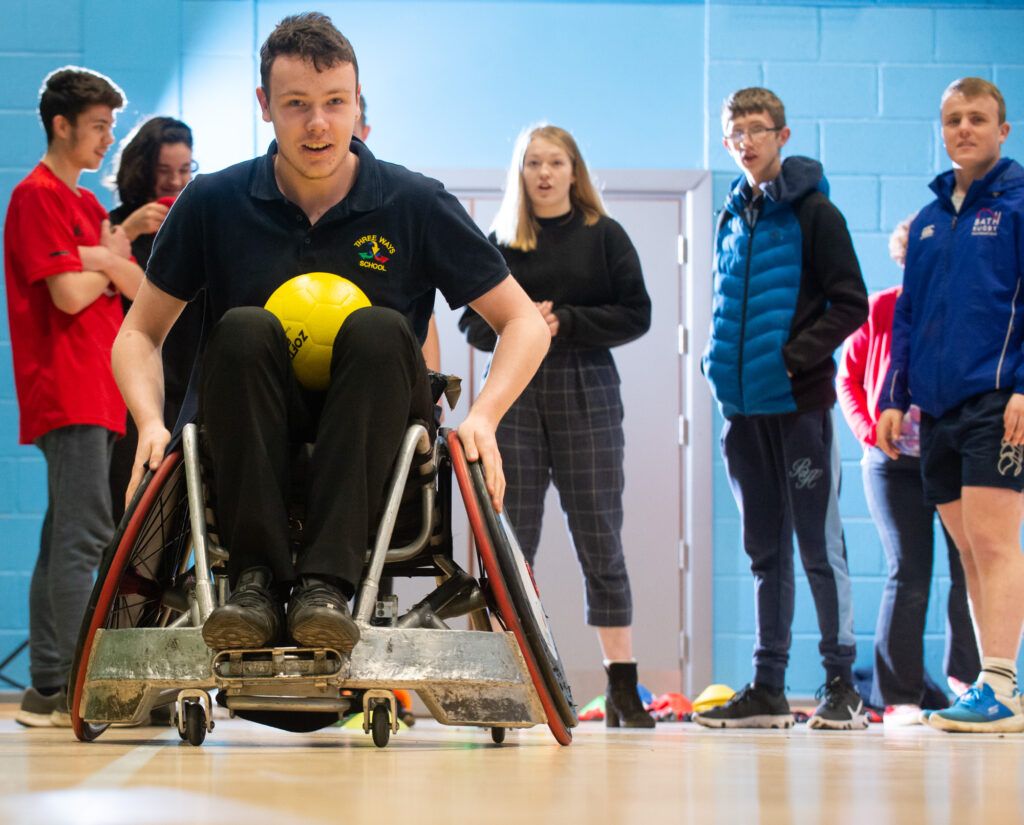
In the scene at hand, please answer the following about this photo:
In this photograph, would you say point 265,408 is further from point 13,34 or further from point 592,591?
point 13,34

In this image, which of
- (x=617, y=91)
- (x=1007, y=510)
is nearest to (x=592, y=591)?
(x=1007, y=510)

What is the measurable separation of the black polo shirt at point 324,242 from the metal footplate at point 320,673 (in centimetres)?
61

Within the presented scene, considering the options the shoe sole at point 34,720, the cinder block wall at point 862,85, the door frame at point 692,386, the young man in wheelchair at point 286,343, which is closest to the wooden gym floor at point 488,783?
the young man in wheelchair at point 286,343

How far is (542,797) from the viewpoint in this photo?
135 centimetres

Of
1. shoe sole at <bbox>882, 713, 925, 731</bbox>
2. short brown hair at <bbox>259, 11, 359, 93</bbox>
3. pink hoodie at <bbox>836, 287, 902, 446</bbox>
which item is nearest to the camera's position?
short brown hair at <bbox>259, 11, 359, 93</bbox>

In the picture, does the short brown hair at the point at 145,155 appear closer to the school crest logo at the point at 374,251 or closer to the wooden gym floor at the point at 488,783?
the school crest logo at the point at 374,251

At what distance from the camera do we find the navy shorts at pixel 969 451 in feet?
11.3

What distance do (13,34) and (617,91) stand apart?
2398 millimetres

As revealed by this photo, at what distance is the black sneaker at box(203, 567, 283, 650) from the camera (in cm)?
185

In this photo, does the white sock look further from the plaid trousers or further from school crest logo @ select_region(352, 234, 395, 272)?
school crest logo @ select_region(352, 234, 395, 272)

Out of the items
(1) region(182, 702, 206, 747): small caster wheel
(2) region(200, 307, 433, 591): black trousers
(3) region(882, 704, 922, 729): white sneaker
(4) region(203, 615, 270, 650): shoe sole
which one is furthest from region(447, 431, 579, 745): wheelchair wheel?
(3) region(882, 704, 922, 729): white sneaker

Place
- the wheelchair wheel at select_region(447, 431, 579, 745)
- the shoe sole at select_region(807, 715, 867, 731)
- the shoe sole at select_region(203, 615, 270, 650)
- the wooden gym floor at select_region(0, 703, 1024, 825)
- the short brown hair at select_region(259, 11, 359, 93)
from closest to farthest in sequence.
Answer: the wooden gym floor at select_region(0, 703, 1024, 825)
the shoe sole at select_region(203, 615, 270, 650)
the wheelchair wheel at select_region(447, 431, 579, 745)
the short brown hair at select_region(259, 11, 359, 93)
the shoe sole at select_region(807, 715, 867, 731)

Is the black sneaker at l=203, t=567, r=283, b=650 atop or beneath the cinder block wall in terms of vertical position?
beneath

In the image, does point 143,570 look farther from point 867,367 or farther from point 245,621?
point 867,367
